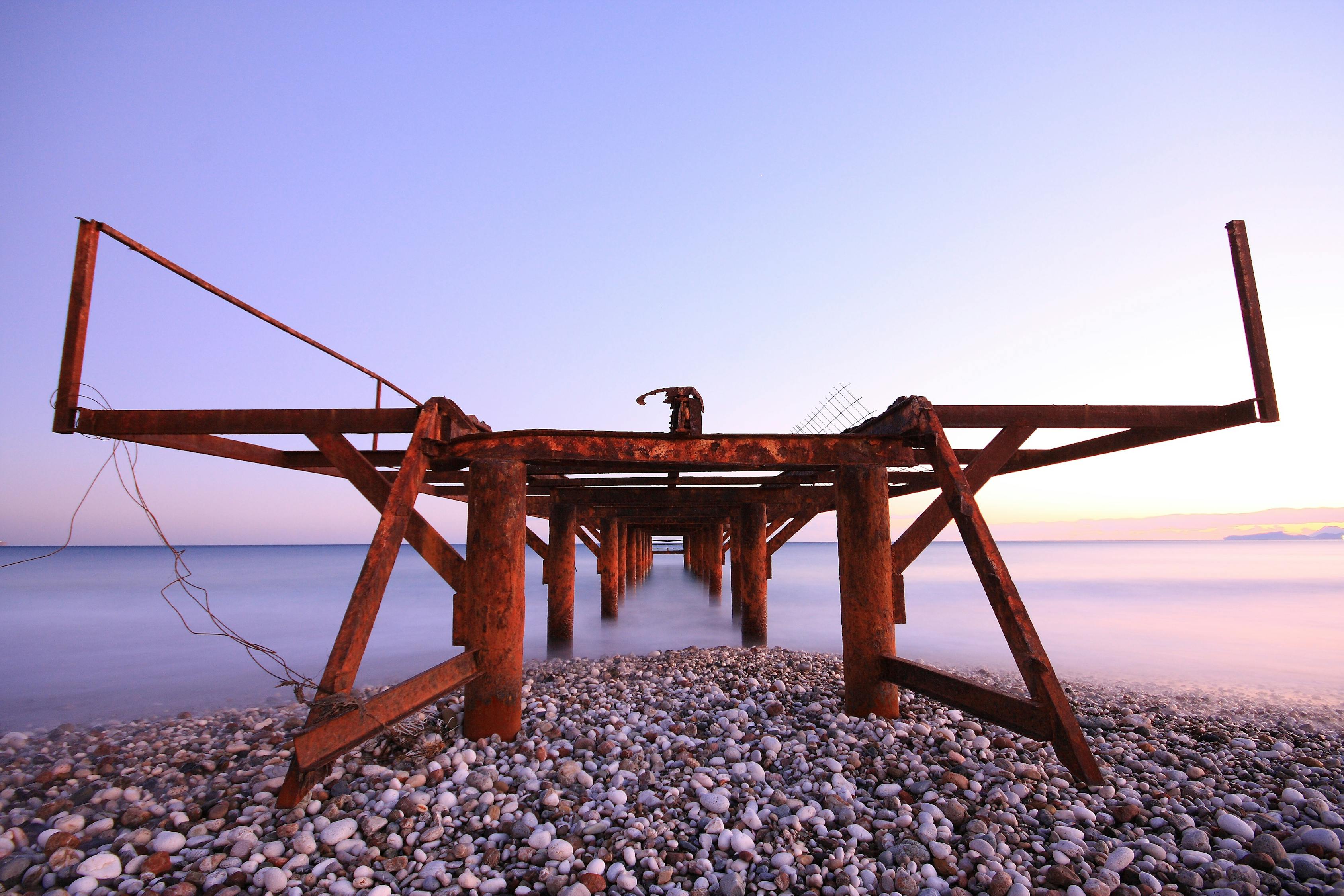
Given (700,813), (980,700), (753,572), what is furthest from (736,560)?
(700,813)

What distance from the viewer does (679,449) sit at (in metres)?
4.39

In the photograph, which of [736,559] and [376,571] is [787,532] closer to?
[736,559]

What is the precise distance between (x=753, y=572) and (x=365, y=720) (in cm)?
745

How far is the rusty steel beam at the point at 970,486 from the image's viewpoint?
436 cm

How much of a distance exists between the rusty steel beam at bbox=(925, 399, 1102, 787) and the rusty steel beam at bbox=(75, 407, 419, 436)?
11.3 feet

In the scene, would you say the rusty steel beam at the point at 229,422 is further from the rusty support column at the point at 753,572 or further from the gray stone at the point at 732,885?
the rusty support column at the point at 753,572

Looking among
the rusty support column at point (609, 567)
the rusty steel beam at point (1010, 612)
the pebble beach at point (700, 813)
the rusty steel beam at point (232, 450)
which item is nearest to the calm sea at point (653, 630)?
the rusty support column at point (609, 567)

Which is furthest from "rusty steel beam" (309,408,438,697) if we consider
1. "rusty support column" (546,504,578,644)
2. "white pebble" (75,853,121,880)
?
"rusty support column" (546,504,578,644)

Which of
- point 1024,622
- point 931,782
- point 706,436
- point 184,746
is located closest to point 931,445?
point 1024,622

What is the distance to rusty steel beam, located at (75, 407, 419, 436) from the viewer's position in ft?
12.8

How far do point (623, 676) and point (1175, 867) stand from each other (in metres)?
4.79

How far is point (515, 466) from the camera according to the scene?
424 cm

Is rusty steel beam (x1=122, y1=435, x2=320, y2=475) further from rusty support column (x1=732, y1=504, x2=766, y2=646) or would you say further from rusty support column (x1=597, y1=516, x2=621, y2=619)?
rusty support column (x1=597, y1=516, x2=621, y2=619)

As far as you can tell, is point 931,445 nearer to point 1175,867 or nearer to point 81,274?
point 1175,867
